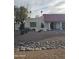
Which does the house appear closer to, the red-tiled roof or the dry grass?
the red-tiled roof

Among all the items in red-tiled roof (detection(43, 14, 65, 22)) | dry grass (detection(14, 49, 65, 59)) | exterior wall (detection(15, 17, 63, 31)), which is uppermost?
red-tiled roof (detection(43, 14, 65, 22))

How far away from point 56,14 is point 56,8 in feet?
0.30

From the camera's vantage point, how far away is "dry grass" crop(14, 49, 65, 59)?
10.7ft

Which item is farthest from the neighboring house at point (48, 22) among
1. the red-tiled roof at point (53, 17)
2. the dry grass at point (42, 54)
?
the dry grass at point (42, 54)

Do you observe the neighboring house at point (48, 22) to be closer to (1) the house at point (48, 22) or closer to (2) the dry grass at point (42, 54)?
(1) the house at point (48, 22)

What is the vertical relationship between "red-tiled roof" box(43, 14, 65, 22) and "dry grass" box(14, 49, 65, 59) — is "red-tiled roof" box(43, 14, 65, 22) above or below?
above

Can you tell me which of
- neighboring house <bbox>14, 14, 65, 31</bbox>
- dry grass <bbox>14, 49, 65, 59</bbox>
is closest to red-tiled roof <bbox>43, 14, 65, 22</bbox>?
neighboring house <bbox>14, 14, 65, 31</bbox>

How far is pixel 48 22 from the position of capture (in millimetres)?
3299

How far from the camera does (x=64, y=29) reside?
3299mm

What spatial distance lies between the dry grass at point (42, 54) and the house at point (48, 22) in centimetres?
34

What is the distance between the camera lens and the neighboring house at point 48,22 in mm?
3266

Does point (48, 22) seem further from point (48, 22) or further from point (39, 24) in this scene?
point (39, 24)
